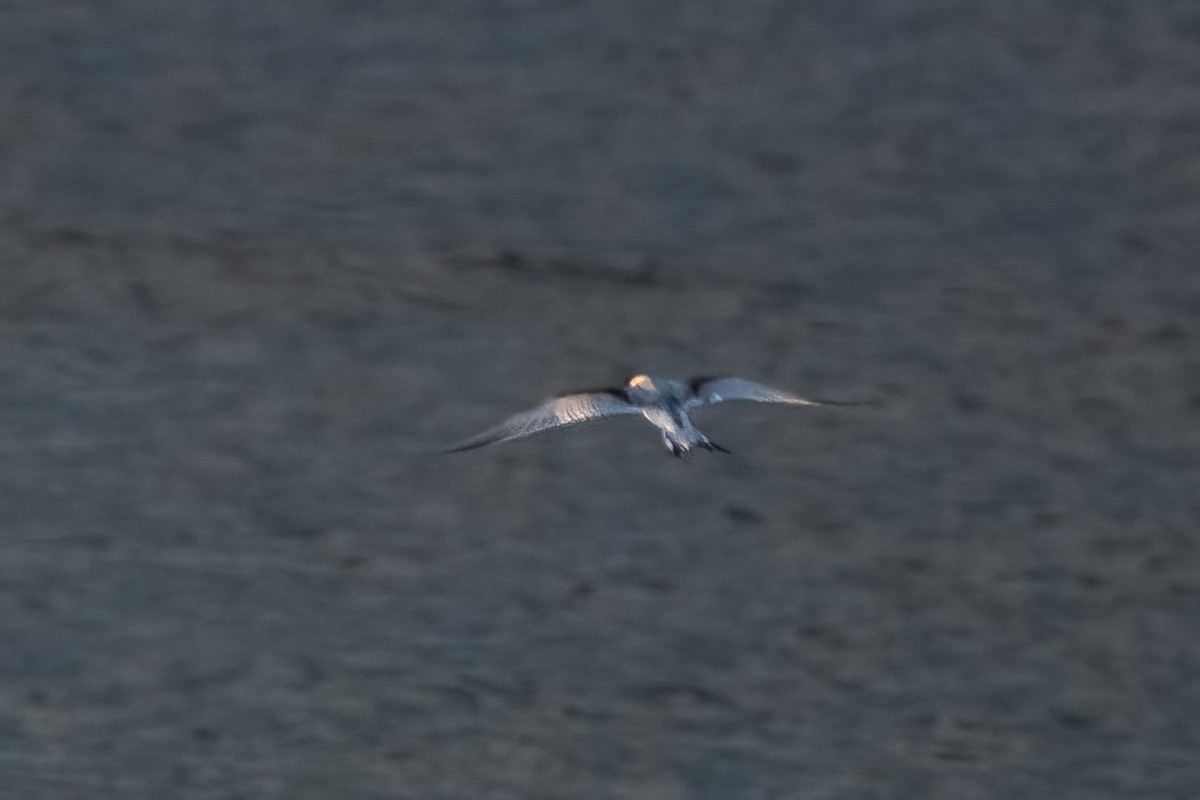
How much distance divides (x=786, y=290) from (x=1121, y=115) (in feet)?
2.58

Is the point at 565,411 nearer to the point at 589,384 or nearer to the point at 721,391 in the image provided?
the point at 721,391

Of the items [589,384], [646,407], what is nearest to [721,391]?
[646,407]

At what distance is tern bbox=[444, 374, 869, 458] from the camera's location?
3.56m

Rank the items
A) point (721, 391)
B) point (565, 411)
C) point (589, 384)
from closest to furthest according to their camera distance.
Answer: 1. point (565, 411)
2. point (721, 391)
3. point (589, 384)

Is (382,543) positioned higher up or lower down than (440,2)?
lower down

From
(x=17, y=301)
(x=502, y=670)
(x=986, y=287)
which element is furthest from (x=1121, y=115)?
(x=17, y=301)

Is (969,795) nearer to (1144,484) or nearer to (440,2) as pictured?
(1144,484)

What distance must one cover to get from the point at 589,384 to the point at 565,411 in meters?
0.97

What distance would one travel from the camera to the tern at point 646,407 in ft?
11.7

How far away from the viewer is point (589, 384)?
452 cm

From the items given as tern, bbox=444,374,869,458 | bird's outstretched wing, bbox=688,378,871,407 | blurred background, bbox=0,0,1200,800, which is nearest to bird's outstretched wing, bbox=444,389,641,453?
tern, bbox=444,374,869,458

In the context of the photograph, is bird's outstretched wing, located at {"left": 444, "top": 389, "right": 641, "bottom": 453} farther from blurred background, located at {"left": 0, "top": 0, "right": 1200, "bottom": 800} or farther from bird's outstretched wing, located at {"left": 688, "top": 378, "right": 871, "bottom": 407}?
blurred background, located at {"left": 0, "top": 0, "right": 1200, "bottom": 800}

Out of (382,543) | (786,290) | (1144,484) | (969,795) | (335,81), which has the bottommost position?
(969,795)

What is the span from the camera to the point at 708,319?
4.54 meters
